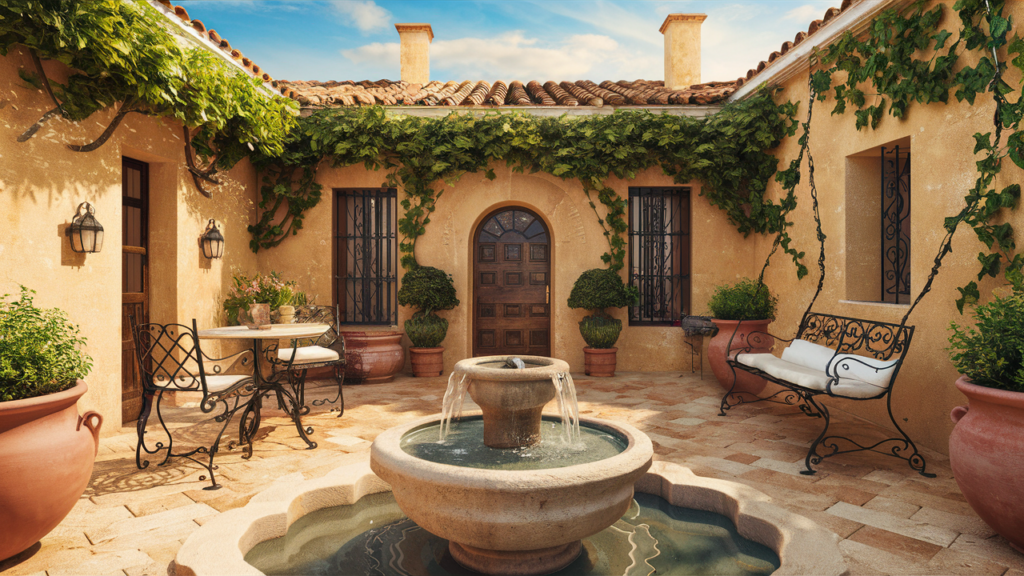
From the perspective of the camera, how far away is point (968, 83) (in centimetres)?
405

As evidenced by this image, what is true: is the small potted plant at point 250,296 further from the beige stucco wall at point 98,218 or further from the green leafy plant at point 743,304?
the green leafy plant at point 743,304

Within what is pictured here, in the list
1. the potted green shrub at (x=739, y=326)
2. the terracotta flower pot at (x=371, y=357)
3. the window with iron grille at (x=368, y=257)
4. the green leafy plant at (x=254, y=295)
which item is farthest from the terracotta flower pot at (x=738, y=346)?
the green leafy plant at (x=254, y=295)

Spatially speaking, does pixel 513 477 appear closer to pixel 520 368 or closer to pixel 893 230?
pixel 520 368

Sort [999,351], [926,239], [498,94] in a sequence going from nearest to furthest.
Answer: [999,351], [926,239], [498,94]

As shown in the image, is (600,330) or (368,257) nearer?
(600,330)

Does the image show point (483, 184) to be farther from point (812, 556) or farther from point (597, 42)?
point (812, 556)

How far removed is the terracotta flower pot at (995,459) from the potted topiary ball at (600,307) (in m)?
4.67

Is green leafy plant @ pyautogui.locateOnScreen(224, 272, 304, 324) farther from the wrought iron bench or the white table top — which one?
the wrought iron bench

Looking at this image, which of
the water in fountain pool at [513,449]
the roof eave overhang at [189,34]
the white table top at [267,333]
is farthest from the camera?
the roof eave overhang at [189,34]

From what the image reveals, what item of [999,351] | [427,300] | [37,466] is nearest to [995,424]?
[999,351]

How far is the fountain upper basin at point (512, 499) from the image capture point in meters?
2.09

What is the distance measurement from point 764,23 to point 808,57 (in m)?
1.11

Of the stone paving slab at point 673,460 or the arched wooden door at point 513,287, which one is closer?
the stone paving slab at point 673,460

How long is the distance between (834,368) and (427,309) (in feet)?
16.2
